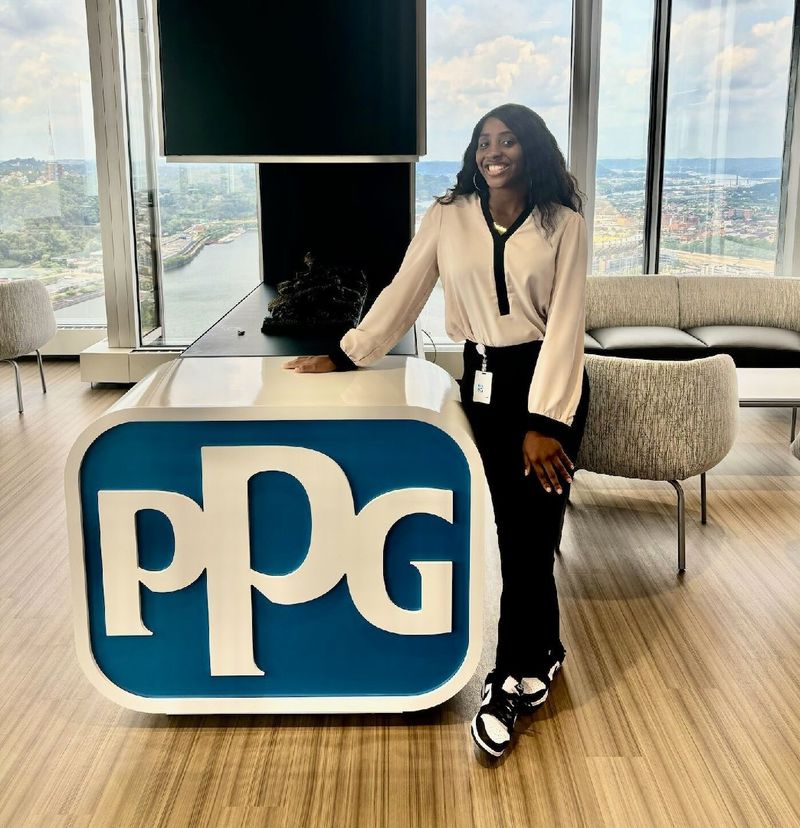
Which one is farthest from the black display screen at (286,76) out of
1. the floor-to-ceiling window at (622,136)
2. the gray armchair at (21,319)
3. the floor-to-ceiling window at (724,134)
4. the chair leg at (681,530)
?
the floor-to-ceiling window at (724,134)

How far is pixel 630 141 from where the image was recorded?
6387 mm

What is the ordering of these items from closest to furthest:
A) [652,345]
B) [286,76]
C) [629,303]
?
[286,76], [652,345], [629,303]

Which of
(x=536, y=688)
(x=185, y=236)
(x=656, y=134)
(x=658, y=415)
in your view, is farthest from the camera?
(x=185, y=236)

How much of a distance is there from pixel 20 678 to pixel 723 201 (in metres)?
5.41

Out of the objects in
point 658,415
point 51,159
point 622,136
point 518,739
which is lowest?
point 518,739

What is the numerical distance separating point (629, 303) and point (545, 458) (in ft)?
12.4

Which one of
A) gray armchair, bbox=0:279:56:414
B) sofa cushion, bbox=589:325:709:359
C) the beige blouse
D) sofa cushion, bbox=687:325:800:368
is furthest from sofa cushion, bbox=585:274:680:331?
the beige blouse

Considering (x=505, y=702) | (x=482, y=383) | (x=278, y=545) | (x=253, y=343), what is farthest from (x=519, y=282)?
(x=253, y=343)

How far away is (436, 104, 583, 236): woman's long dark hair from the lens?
2.18 m

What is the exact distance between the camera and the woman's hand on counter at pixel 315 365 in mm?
2549

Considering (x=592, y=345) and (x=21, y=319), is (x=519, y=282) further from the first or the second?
(x=21, y=319)

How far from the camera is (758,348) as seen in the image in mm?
5336

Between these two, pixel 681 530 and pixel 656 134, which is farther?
pixel 656 134

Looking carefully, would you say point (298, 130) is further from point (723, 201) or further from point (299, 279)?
point (723, 201)
